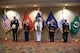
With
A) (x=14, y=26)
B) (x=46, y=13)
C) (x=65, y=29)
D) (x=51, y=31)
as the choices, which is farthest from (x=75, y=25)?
(x=14, y=26)

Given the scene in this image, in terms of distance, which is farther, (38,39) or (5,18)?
(5,18)

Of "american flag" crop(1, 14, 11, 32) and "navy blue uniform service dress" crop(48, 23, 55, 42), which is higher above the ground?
"american flag" crop(1, 14, 11, 32)

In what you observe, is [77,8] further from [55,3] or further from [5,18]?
[5,18]

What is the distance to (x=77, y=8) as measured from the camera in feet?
30.3

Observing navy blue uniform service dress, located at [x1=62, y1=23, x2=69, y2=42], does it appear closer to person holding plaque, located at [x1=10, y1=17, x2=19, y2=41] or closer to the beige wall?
the beige wall

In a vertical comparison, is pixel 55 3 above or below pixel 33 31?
above

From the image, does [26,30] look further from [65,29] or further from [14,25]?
[65,29]

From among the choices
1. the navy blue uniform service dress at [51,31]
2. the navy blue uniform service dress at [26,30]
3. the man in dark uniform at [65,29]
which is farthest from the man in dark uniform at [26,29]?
the man in dark uniform at [65,29]

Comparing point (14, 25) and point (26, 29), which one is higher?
point (14, 25)

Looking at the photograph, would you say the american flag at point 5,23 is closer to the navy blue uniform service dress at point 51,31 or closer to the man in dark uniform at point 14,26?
the man in dark uniform at point 14,26

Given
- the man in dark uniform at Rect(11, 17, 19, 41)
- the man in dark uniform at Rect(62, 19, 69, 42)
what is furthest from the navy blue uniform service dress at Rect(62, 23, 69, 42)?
the man in dark uniform at Rect(11, 17, 19, 41)

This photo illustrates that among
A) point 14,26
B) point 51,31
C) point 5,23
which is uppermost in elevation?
point 5,23

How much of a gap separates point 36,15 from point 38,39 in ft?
4.90

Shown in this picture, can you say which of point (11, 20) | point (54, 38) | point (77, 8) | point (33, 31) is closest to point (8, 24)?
point (11, 20)
